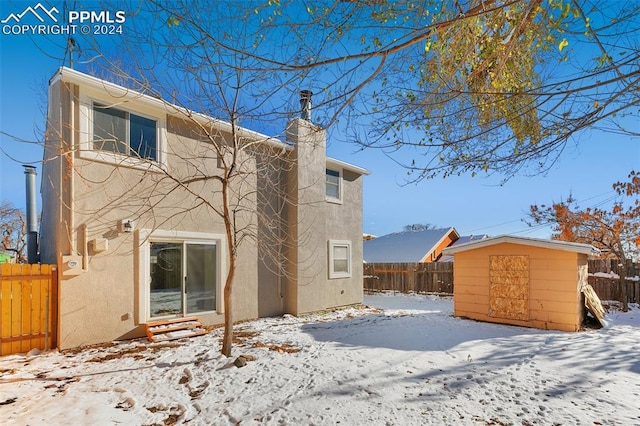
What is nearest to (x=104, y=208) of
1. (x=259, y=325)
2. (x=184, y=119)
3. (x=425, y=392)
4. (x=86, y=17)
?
(x=184, y=119)

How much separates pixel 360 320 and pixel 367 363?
13.1ft

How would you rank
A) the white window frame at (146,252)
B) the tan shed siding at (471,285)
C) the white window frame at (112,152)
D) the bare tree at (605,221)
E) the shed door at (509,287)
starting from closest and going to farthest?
the white window frame at (112,152)
the white window frame at (146,252)
the shed door at (509,287)
the tan shed siding at (471,285)
the bare tree at (605,221)

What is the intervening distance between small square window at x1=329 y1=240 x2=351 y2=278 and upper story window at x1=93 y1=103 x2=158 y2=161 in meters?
5.96

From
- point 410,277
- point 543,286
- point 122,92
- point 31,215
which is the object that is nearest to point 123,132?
point 122,92

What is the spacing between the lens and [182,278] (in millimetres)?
7676

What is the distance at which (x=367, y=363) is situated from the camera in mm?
5090

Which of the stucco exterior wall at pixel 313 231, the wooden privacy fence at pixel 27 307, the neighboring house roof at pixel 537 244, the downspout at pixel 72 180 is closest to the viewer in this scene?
the wooden privacy fence at pixel 27 307

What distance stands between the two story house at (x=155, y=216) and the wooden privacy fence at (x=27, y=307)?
0.24 meters

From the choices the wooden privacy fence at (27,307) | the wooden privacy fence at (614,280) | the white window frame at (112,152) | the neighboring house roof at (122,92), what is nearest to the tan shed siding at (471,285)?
the wooden privacy fence at (614,280)

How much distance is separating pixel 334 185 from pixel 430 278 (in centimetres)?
762

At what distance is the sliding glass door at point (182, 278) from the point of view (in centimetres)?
730

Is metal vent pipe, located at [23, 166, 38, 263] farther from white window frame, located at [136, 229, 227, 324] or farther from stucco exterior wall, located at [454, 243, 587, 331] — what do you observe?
stucco exterior wall, located at [454, 243, 587, 331]

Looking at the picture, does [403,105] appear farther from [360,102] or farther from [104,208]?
[104,208]

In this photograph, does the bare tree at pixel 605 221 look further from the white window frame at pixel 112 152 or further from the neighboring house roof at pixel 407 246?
the white window frame at pixel 112 152
